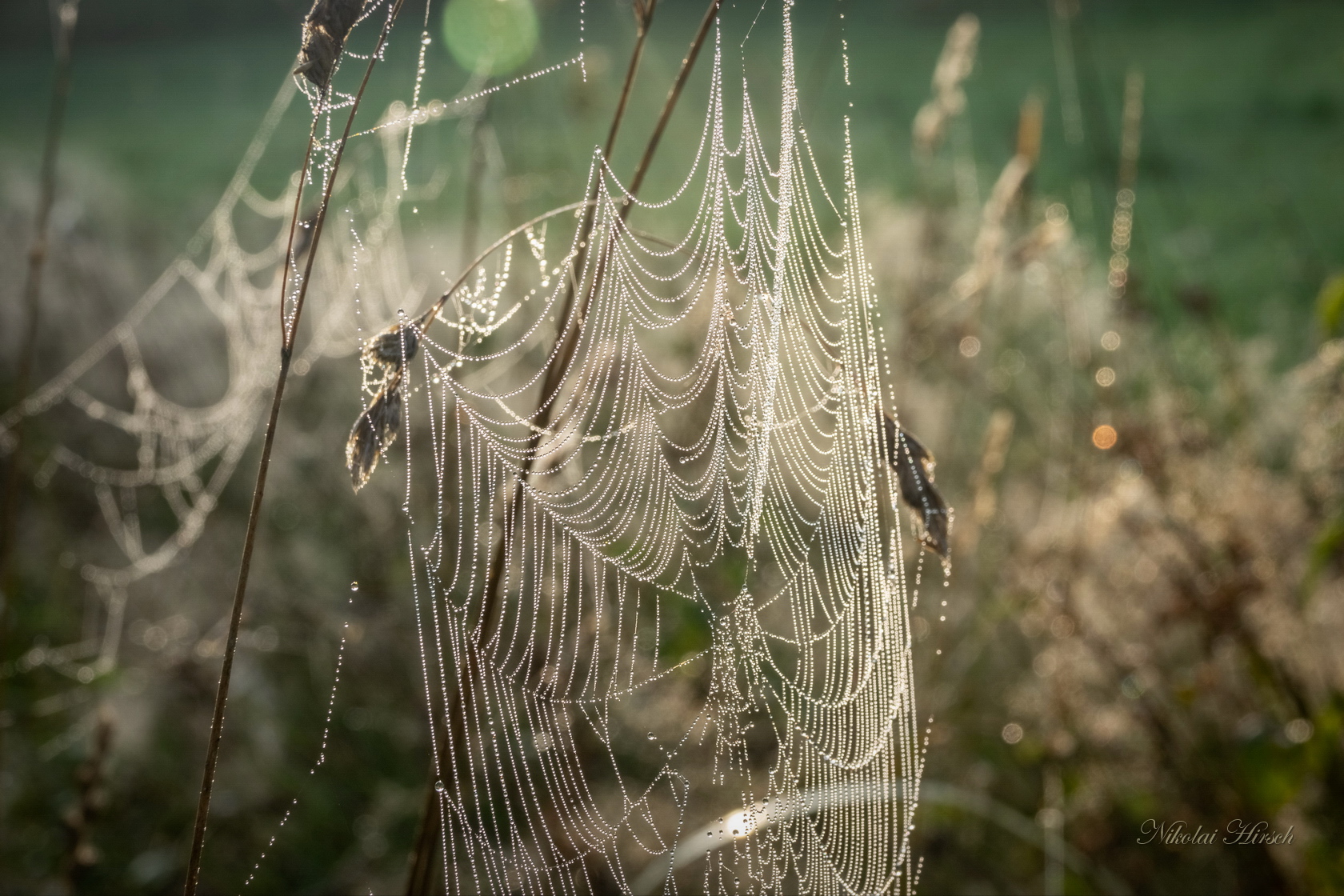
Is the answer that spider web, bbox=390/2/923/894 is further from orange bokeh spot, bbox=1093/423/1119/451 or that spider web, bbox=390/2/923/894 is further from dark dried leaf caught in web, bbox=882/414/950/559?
orange bokeh spot, bbox=1093/423/1119/451

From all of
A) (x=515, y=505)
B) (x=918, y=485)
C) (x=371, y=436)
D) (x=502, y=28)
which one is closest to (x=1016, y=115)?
(x=502, y=28)

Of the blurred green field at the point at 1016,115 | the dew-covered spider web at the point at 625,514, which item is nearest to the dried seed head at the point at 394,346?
the dew-covered spider web at the point at 625,514

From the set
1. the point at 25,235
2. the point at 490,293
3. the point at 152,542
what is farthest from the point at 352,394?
the point at 25,235

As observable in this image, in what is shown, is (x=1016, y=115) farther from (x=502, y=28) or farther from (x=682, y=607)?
(x=682, y=607)

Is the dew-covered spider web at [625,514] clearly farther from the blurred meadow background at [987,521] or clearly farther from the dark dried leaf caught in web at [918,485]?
the blurred meadow background at [987,521]

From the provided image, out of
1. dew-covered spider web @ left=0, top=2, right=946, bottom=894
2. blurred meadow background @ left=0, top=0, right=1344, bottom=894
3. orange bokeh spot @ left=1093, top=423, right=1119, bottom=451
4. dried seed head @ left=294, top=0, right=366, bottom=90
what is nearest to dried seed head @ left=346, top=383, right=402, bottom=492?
dew-covered spider web @ left=0, top=2, right=946, bottom=894

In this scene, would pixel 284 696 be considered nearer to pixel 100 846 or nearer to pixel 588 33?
pixel 100 846
